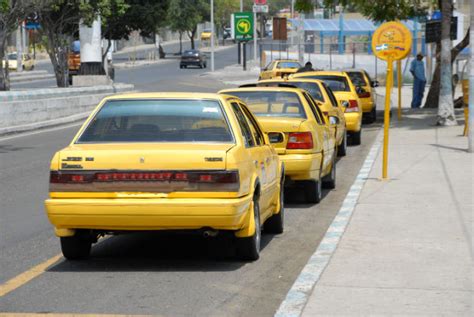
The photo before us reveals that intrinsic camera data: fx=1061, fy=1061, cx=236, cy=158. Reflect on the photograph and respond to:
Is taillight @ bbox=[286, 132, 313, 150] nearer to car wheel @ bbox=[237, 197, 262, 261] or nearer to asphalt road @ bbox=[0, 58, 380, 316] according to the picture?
asphalt road @ bbox=[0, 58, 380, 316]

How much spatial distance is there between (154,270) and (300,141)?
180 inches

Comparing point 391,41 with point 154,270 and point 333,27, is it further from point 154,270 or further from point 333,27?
point 333,27

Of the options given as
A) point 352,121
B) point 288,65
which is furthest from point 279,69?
point 352,121

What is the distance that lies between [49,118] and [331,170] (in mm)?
16886

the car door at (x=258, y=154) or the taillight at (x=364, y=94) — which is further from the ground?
the car door at (x=258, y=154)

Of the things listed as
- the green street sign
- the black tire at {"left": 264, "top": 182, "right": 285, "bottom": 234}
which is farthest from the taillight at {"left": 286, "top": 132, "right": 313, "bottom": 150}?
the green street sign

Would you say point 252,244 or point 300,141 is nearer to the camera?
point 252,244

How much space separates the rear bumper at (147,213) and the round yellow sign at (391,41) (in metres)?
8.34

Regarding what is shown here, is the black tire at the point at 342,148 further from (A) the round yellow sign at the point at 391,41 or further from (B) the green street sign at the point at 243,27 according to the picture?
(B) the green street sign at the point at 243,27

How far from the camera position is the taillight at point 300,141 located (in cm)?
1346

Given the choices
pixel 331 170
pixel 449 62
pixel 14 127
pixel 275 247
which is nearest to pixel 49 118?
pixel 14 127

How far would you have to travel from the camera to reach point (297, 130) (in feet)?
44.0

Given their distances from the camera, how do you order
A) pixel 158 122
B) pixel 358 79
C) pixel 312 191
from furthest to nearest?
pixel 358 79, pixel 312 191, pixel 158 122


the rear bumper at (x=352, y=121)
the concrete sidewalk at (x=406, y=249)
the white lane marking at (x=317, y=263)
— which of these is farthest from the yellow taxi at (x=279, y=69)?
the white lane marking at (x=317, y=263)
